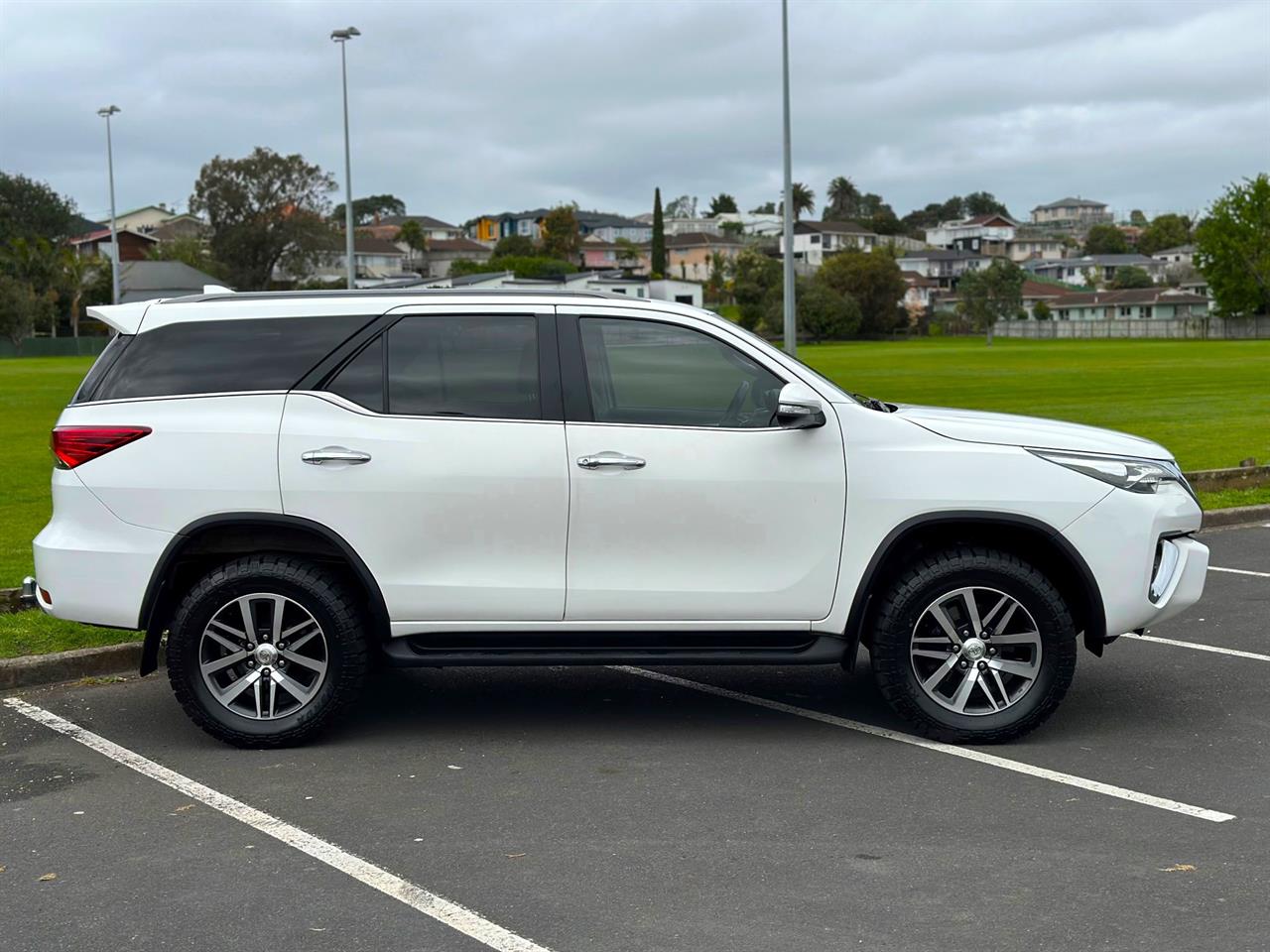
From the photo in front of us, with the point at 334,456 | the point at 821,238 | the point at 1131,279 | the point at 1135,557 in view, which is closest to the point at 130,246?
the point at 821,238

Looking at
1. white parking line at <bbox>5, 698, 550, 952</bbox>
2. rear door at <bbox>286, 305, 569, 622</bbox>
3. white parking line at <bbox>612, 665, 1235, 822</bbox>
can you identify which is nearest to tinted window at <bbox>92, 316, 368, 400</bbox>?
rear door at <bbox>286, 305, 569, 622</bbox>

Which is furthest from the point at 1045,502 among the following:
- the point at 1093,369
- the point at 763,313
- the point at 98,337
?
the point at 98,337

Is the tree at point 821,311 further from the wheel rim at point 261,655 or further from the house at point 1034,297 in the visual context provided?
the wheel rim at point 261,655

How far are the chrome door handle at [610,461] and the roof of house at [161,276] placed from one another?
317 ft

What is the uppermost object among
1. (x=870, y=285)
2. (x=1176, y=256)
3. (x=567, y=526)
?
(x=1176, y=256)

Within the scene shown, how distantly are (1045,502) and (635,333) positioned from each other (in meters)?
1.84

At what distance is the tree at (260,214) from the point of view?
9981 cm

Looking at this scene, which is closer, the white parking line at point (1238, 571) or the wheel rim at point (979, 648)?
the wheel rim at point (979, 648)

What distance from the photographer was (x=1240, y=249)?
324 feet

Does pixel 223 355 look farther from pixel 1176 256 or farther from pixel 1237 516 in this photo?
pixel 1176 256

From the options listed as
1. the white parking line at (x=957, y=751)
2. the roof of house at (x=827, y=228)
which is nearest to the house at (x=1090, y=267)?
the roof of house at (x=827, y=228)

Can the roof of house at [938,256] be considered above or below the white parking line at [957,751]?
above

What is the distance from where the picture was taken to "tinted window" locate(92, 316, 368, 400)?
6.17 m

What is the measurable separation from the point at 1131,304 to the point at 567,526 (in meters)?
135
